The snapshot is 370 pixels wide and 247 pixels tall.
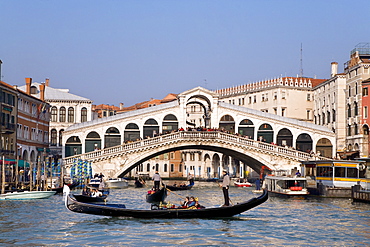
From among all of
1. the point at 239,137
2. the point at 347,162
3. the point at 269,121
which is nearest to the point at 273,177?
the point at 347,162

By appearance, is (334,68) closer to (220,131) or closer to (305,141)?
(305,141)

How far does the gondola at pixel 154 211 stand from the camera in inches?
730

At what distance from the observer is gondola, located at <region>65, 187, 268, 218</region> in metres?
18.5

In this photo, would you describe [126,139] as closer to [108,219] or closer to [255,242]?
[108,219]

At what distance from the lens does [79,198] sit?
21266mm

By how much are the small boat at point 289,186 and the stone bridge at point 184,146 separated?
303 inches

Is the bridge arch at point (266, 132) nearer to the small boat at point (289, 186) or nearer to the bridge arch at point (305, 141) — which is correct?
the bridge arch at point (305, 141)

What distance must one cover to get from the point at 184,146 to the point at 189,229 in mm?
22916

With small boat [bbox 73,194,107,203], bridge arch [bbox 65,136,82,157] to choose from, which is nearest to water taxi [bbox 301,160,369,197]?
small boat [bbox 73,194,107,203]

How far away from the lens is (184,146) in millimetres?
40656

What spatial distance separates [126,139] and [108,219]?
23.1m

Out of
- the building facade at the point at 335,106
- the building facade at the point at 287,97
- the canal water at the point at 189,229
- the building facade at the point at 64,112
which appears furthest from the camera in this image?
the building facade at the point at 287,97

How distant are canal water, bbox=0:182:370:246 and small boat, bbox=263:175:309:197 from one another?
7127 mm

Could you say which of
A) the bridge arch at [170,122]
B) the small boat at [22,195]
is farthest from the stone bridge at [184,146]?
the small boat at [22,195]
